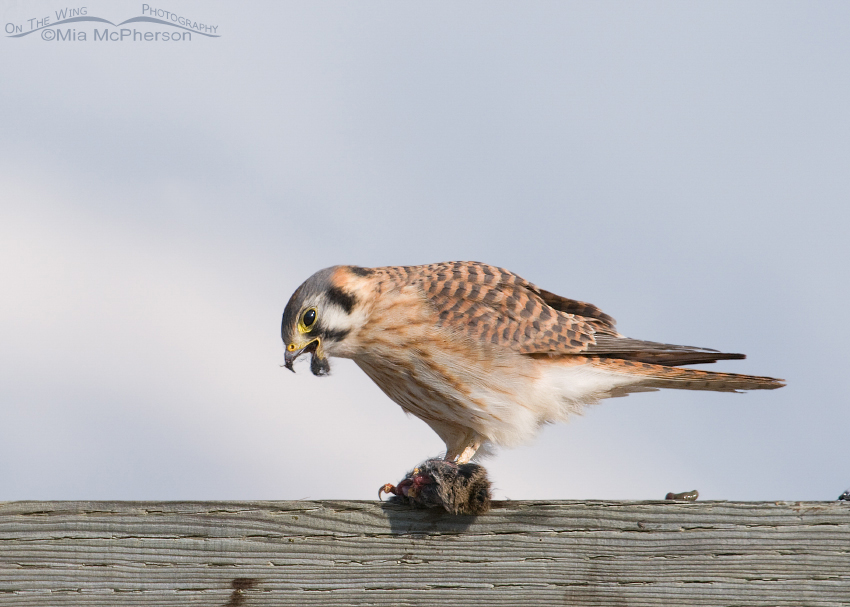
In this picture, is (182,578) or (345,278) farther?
(345,278)

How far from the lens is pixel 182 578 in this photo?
2.42 m

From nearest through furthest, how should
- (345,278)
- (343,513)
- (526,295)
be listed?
(343,513)
(345,278)
(526,295)

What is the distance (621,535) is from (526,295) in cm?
208

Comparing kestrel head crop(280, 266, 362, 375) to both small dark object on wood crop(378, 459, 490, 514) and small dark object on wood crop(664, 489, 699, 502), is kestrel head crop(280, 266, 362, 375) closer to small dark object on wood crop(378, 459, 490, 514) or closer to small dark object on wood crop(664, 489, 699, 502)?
small dark object on wood crop(378, 459, 490, 514)

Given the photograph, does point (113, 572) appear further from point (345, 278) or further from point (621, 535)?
point (345, 278)

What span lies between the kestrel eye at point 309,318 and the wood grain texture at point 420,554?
1356mm

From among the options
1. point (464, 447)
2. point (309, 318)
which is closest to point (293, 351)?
point (309, 318)

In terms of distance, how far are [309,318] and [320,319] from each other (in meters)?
0.05

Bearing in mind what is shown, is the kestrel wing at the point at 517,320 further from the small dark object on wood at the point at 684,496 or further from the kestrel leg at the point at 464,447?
the small dark object on wood at the point at 684,496

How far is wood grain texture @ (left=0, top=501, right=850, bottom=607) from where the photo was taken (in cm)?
225

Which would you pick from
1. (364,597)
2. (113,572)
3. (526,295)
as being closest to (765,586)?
(364,597)

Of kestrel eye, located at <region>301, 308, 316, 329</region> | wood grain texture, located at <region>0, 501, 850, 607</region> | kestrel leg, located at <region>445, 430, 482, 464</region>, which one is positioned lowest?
wood grain texture, located at <region>0, 501, 850, 607</region>

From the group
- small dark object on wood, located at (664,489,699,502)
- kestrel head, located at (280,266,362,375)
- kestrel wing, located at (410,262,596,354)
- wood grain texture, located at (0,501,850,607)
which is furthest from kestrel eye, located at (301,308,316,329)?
small dark object on wood, located at (664,489,699,502)

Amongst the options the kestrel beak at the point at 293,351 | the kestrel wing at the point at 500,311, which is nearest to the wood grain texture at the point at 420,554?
the kestrel beak at the point at 293,351
